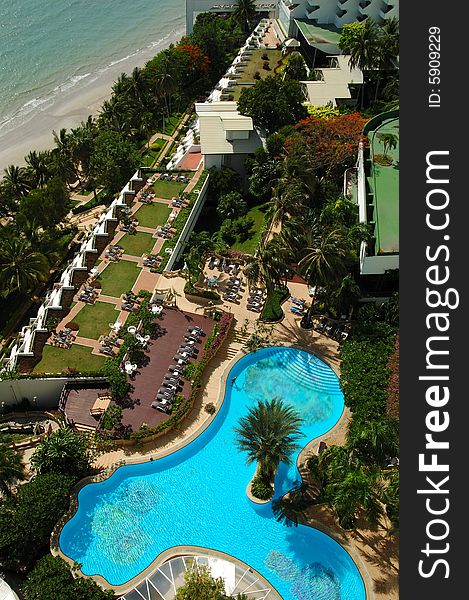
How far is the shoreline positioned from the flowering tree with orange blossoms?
43.1 metres

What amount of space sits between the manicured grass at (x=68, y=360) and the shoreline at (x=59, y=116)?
1706 inches

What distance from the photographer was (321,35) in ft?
270

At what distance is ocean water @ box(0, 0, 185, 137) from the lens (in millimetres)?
94375

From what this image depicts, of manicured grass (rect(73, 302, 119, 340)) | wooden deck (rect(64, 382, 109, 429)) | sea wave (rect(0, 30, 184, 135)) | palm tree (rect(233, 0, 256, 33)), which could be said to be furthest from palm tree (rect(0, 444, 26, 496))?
palm tree (rect(233, 0, 256, 33))

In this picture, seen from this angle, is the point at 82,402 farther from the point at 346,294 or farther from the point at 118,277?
the point at 346,294

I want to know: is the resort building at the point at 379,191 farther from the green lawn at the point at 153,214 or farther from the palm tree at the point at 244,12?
the palm tree at the point at 244,12

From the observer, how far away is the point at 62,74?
327ft

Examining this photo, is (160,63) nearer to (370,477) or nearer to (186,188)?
(186,188)

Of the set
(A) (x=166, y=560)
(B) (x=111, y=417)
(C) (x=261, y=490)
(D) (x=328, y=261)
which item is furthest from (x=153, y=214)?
(A) (x=166, y=560)

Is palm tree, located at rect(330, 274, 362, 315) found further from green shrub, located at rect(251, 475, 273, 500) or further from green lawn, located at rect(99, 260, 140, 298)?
green lawn, located at rect(99, 260, 140, 298)

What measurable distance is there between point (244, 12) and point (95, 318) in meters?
73.8

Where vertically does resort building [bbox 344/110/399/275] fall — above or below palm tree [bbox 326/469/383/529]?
above

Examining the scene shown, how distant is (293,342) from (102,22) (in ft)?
335

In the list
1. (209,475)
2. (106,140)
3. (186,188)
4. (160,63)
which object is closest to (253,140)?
(186,188)
